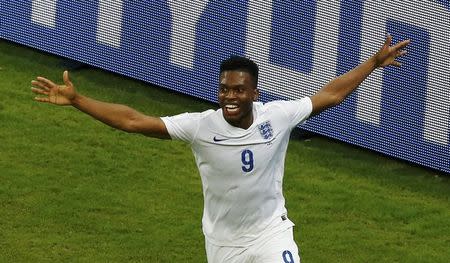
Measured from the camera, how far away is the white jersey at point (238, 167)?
9680 mm

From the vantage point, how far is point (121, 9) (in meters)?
16.7

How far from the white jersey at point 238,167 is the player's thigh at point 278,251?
0.11 metres

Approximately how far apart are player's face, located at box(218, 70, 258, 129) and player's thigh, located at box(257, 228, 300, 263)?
37.2 inches

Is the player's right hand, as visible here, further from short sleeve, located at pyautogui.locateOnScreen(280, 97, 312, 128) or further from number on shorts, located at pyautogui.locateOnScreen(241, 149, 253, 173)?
short sleeve, located at pyautogui.locateOnScreen(280, 97, 312, 128)

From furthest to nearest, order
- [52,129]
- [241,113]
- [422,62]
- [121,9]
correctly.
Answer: [121,9] → [52,129] → [422,62] → [241,113]

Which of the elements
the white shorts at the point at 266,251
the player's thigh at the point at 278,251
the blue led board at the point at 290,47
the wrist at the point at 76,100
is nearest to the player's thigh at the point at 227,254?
the white shorts at the point at 266,251

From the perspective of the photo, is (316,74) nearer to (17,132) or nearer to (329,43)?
(329,43)

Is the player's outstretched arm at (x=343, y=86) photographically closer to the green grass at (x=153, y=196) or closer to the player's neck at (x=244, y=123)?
the player's neck at (x=244, y=123)

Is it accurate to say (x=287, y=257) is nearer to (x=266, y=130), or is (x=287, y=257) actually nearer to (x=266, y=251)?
(x=266, y=251)

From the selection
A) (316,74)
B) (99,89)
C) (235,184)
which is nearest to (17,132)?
(99,89)

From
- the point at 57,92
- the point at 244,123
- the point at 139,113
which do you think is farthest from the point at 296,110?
the point at 57,92

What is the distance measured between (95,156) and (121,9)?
248 cm

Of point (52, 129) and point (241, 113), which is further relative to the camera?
point (52, 129)

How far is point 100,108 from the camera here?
30.8 ft
